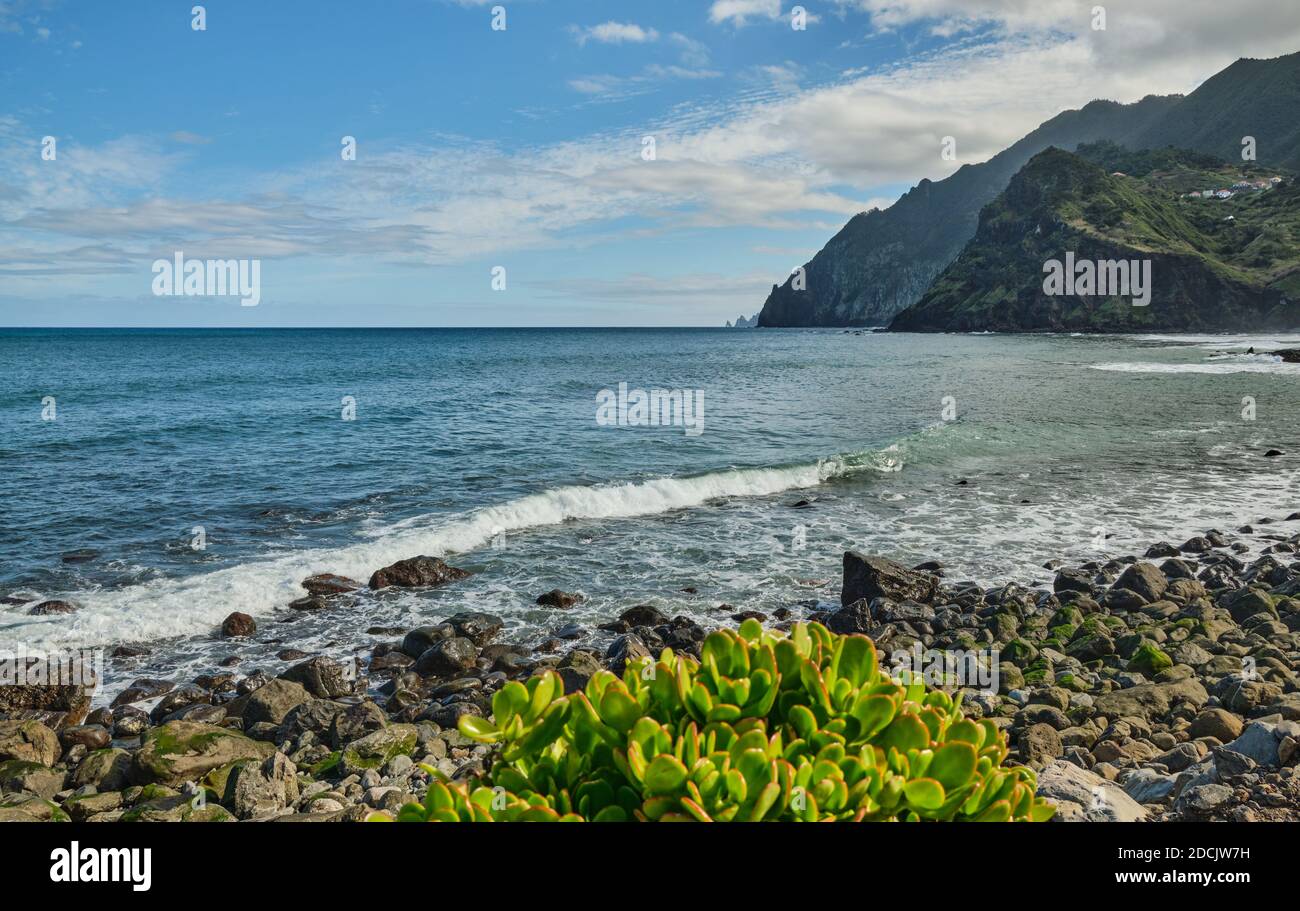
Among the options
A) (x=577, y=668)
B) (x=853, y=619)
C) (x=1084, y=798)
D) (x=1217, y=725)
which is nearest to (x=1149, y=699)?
(x=1217, y=725)

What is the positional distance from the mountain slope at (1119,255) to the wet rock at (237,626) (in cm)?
14790

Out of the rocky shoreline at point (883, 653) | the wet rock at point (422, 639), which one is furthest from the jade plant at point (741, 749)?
the wet rock at point (422, 639)

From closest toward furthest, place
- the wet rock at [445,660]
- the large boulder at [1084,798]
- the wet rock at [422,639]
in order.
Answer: the large boulder at [1084,798] < the wet rock at [445,660] < the wet rock at [422,639]

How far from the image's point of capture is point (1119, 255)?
13412 cm

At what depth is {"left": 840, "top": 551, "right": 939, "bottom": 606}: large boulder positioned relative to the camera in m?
14.7

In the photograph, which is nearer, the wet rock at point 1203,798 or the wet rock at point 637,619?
the wet rock at point 1203,798

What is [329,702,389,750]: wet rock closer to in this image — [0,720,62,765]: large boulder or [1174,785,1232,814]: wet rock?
[0,720,62,765]: large boulder

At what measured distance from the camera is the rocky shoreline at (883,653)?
7281 mm

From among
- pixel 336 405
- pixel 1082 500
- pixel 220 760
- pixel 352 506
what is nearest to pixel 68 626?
pixel 220 760

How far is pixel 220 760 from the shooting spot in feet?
30.9

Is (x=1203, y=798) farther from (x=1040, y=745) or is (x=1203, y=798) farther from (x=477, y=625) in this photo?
(x=477, y=625)

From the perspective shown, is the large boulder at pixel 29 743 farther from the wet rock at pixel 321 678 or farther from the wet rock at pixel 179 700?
the wet rock at pixel 321 678
